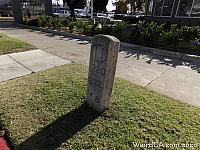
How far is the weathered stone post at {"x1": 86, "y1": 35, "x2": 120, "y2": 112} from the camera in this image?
3.15 meters

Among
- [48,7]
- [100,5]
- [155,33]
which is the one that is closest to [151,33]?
[155,33]

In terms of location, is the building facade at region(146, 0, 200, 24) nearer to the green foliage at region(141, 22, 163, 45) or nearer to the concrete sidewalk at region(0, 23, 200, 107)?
the green foliage at region(141, 22, 163, 45)

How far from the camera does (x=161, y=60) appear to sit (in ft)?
25.8

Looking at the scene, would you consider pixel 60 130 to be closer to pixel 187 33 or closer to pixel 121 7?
pixel 187 33

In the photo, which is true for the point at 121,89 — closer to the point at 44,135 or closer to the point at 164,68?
the point at 44,135

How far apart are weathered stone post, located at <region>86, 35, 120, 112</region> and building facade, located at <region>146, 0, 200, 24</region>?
13.3m

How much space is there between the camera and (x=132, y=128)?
327cm

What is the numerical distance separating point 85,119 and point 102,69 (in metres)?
0.96

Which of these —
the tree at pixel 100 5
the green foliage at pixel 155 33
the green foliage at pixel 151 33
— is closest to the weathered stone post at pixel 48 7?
the green foliage at pixel 155 33

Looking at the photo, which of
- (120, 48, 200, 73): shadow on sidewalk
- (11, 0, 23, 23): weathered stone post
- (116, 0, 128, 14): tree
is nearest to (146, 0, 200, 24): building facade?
(120, 48, 200, 73): shadow on sidewalk

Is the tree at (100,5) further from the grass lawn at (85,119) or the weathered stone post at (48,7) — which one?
the grass lawn at (85,119)

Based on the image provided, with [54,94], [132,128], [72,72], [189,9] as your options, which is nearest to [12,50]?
[72,72]

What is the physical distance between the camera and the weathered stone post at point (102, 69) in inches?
124

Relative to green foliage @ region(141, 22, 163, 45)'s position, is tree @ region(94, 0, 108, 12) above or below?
above
